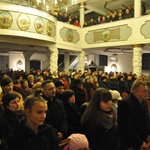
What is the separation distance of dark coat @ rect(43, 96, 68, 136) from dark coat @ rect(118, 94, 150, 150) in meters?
0.91

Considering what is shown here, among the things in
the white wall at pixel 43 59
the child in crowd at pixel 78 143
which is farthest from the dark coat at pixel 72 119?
the white wall at pixel 43 59

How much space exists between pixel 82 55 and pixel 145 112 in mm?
12439

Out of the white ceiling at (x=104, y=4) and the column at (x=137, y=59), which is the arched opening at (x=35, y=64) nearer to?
the white ceiling at (x=104, y=4)

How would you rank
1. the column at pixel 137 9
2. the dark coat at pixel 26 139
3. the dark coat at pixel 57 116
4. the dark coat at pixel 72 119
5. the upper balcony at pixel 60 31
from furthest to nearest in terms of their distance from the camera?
1. the column at pixel 137 9
2. the upper balcony at pixel 60 31
3. the dark coat at pixel 72 119
4. the dark coat at pixel 57 116
5. the dark coat at pixel 26 139

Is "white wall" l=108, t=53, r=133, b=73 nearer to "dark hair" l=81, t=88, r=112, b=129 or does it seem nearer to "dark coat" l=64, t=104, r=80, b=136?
"dark coat" l=64, t=104, r=80, b=136

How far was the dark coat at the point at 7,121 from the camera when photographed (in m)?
2.46

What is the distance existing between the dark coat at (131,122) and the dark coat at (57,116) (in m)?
0.91

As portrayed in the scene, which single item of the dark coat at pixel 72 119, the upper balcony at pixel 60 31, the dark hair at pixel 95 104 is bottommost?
the dark coat at pixel 72 119

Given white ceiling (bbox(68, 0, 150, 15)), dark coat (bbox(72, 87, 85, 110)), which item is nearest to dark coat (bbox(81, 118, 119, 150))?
dark coat (bbox(72, 87, 85, 110))

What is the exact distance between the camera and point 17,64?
2262cm

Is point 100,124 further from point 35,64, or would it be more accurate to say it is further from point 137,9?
point 35,64

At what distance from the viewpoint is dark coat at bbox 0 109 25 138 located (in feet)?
8.06

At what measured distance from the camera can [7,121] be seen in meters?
2.57

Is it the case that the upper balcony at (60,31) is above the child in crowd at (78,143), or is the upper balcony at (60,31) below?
above
